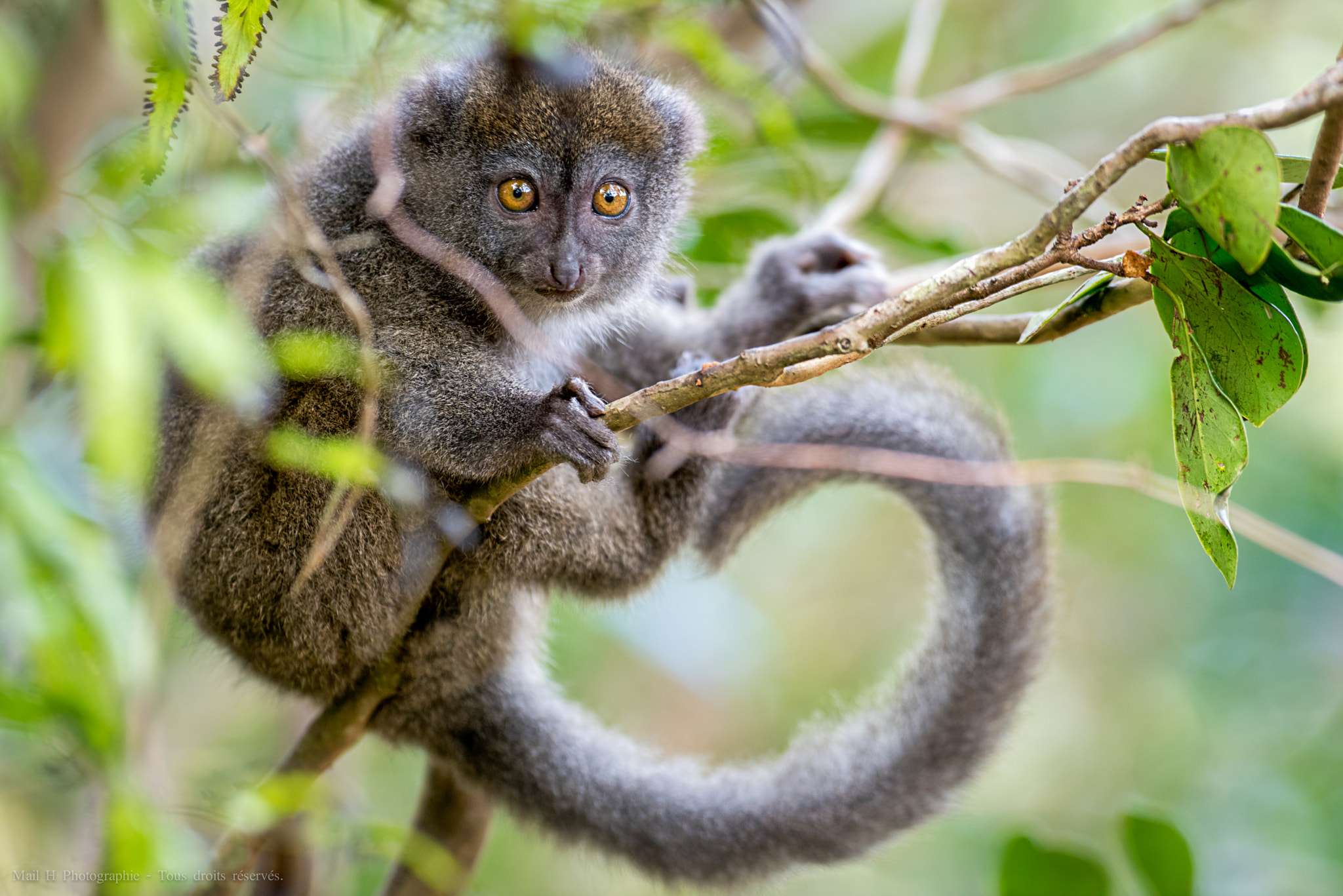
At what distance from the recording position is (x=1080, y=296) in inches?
87.4

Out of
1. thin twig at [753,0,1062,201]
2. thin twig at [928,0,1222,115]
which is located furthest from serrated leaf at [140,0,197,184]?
thin twig at [928,0,1222,115]

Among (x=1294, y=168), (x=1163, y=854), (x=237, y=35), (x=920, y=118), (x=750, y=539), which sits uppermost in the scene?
(x=920, y=118)

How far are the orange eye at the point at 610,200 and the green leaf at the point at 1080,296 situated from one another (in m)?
1.57

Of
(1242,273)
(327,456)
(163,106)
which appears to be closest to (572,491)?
(327,456)

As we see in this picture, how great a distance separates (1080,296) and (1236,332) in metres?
0.34

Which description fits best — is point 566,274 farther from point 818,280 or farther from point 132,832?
point 132,832

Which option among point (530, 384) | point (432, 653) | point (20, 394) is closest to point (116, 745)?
point (432, 653)

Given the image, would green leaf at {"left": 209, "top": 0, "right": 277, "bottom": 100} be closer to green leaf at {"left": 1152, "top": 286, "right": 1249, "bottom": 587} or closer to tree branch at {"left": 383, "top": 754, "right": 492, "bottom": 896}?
green leaf at {"left": 1152, "top": 286, "right": 1249, "bottom": 587}

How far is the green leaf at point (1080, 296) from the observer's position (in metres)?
2.21

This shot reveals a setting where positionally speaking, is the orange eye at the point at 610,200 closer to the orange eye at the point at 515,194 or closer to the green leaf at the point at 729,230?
the orange eye at the point at 515,194

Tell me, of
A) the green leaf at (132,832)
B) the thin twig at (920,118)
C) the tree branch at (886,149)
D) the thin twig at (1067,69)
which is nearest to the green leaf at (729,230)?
the tree branch at (886,149)

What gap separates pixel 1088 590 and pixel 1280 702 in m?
1.80

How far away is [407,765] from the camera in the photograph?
7898 millimetres

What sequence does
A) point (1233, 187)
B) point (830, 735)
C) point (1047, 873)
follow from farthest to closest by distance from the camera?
point (830, 735) → point (1047, 873) → point (1233, 187)
